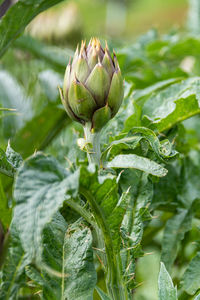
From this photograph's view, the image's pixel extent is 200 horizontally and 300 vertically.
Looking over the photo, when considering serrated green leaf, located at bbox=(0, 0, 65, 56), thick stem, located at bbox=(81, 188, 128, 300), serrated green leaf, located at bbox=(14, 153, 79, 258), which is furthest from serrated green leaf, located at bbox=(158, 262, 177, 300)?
serrated green leaf, located at bbox=(0, 0, 65, 56)

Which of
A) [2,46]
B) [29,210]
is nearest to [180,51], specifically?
[2,46]

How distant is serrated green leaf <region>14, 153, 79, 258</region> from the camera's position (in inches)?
11.2

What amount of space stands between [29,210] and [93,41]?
0.17 m

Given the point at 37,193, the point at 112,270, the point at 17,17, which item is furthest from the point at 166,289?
the point at 17,17

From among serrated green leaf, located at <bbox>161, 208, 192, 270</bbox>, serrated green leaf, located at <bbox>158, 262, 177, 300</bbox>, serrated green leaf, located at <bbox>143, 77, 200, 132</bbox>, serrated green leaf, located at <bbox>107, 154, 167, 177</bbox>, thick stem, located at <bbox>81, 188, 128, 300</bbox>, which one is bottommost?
serrated green leaf, located at <bbox>161, 208, 192, 270</bbox>

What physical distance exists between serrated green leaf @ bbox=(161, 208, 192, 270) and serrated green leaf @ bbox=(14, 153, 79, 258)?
235mm

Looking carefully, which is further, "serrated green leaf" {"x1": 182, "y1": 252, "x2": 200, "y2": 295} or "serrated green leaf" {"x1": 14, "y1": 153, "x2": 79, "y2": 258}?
"serrated green leaf" {"x1": 182, "y1": 252, "x2": 200, "y2": 295}

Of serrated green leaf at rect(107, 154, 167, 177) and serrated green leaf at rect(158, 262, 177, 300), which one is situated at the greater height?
serrated green leaf at rect(107, 154, 167, 177)

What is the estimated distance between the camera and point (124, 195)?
1.21ft

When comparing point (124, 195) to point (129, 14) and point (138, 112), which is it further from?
point (129, 14)

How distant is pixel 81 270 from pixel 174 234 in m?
0.18

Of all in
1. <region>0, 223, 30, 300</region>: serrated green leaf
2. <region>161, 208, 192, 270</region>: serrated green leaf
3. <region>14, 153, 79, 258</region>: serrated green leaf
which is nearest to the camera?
<region>14, 153, 79, 258</region>: serrated green leaf

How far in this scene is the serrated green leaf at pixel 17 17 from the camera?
419 millimetres

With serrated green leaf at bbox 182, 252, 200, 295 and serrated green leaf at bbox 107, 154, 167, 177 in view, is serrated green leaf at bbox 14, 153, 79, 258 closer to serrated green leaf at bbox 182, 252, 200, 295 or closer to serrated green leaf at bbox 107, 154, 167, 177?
→ serrated green leaf at bbox 107, 154, 167, 177
